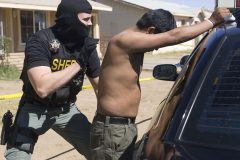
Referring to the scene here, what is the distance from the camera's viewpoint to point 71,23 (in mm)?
3512

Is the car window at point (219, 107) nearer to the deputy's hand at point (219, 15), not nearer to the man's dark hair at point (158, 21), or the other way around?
the deputy's hand at point (219, 15)

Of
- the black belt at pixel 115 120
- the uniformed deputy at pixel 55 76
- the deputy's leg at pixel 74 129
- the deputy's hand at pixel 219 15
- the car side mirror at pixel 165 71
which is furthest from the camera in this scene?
the car side mirror at pixel 165 71

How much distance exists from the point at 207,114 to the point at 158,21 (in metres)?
0.99

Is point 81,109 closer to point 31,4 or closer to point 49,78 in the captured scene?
point 49,78

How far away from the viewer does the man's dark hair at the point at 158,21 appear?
305 centimetres

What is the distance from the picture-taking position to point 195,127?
7.12 feet

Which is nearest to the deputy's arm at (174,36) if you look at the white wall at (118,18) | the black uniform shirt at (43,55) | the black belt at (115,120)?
the black belt at (115,120)

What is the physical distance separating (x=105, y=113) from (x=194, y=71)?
1.00 meters

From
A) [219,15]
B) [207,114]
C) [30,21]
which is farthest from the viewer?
[30,21]

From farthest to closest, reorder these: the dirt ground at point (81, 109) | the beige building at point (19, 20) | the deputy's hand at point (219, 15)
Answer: the beige building at point (19, 20) → the dirt ground at point (81, 109) → the deputy's hand at point (219, 15)

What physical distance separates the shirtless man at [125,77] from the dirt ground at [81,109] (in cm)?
246

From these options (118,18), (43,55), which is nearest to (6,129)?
(43,55)

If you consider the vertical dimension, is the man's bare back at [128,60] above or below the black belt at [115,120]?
above

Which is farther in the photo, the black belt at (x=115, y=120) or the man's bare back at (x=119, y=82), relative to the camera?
the black belt at (x=115, y=120)
